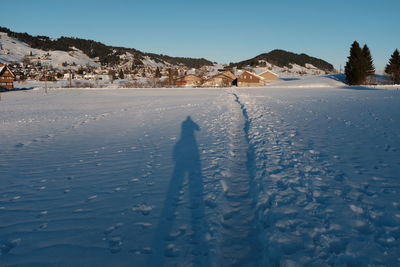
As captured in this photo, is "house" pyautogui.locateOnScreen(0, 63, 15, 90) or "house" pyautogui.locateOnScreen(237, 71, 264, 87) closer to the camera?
"house" pyautogui.locateOnScreen(0, 63, 15, 90)

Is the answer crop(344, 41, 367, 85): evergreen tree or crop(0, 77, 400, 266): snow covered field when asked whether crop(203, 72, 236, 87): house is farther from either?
crop(0, 77, 400, 266): snow covered field

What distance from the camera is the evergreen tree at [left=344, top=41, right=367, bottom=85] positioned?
191 feet

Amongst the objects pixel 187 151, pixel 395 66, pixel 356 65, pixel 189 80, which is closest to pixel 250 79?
pixel 189 80

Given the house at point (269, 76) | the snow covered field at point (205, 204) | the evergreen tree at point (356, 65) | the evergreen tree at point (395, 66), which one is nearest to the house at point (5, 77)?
the snow covered field at point (205, 204)

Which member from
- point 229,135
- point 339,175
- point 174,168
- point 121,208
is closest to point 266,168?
point 339,175

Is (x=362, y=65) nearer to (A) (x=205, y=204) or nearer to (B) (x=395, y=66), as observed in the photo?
(B) (x=395, y=66)

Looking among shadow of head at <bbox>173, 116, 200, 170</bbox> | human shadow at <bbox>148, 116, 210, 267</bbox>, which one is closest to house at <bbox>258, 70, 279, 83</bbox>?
shadow of head at <bbox>173, 116, 200, 170</bbox>

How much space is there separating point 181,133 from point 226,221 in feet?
23.1

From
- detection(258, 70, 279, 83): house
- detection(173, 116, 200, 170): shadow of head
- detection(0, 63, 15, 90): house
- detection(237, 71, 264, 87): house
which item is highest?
detection(258, 70, 279, 83): house

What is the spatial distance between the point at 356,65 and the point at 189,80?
6037 cm

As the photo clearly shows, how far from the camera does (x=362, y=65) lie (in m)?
58.2

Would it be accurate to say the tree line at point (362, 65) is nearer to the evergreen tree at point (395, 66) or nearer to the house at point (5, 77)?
the evergreen tree at point (395, 66)

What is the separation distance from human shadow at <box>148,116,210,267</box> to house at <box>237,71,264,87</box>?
3299 inches

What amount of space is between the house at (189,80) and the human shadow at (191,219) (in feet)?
Result: 317
